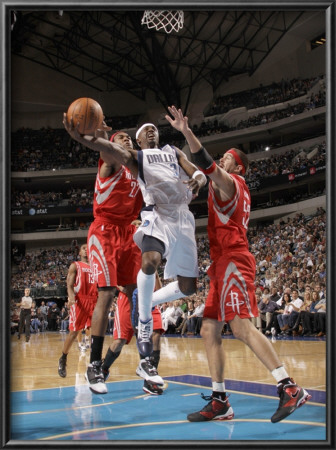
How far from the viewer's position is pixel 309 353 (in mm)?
8703

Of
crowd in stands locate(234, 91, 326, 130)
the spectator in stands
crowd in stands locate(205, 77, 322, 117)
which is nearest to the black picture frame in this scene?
the spectator in stands

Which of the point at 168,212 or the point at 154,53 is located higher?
the point at 154,53

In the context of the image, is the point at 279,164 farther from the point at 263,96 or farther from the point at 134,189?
the point at 134,189

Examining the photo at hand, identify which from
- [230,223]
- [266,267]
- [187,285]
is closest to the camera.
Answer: [230,223]

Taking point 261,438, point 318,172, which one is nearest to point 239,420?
point 261,438

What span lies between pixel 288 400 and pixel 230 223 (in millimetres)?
1483

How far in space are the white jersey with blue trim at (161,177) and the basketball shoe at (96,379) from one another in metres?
1.56

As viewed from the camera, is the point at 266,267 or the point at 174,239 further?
the point at 266,267

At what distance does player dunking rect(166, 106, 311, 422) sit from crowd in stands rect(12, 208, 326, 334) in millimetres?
4524

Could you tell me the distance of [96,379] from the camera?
14.2ft

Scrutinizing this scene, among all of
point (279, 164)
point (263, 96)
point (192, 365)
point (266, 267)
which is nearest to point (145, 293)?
point (192, 365)

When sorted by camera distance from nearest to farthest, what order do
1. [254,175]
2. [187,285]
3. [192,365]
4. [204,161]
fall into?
[204,161], [187,285], [192,365], [254,175]

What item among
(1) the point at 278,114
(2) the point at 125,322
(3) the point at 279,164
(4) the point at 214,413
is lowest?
(4) the point at 214,413

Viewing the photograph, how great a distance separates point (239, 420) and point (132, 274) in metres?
1.77
